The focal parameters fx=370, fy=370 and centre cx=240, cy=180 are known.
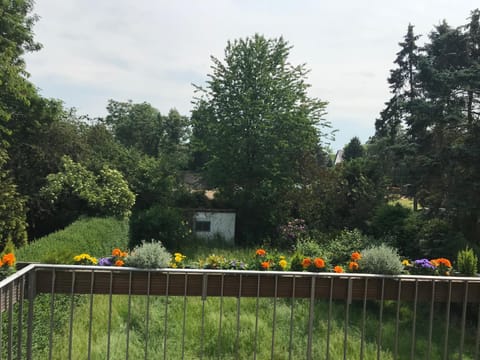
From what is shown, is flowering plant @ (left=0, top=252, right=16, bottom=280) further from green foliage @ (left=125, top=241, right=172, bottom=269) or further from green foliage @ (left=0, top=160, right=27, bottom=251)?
green foliage @ (left=0, top=160, right=27, bottom=251)

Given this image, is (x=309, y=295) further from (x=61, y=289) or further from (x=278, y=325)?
(x=278, y=325)

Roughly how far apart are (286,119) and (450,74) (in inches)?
195

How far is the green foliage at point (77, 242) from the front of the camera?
3142 millimetres

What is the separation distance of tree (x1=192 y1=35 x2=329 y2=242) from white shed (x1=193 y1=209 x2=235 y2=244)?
0.64 m

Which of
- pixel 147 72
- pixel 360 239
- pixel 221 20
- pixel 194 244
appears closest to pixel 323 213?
pixel 360 239

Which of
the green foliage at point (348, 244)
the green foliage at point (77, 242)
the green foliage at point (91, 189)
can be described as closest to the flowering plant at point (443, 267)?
the green foliage at point (77, 242)

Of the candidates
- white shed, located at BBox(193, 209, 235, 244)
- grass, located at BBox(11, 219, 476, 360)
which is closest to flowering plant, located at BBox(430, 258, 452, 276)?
grass, located at BBox(11, 219, 476, 360)

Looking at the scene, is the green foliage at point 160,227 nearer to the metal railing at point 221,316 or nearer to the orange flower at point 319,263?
the metal railing at point 221,316

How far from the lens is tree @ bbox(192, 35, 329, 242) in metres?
12.1

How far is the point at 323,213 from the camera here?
37.1 feet

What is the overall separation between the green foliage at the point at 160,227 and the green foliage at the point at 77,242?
0.68 meters

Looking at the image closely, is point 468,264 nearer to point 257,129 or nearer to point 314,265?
point 314,265

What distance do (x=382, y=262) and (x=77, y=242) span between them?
426cm

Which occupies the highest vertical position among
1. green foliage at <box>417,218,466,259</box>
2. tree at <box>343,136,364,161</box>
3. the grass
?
tree at <box>343,136,364,161</box>
